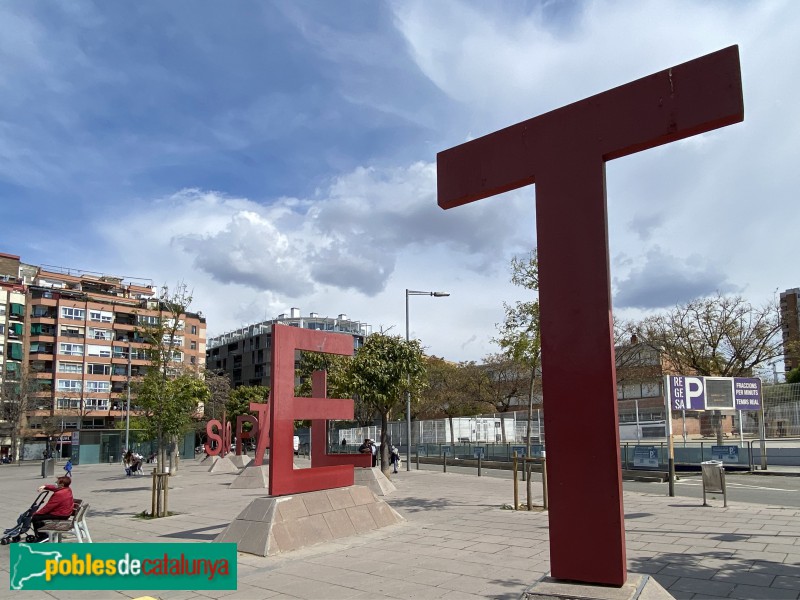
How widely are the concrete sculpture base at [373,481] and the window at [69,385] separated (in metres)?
61.2

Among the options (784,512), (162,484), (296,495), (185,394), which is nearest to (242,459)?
(185,394)

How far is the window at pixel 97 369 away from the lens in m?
70.4

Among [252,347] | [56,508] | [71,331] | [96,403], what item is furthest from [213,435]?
[252,347]

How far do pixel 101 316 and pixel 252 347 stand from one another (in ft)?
102

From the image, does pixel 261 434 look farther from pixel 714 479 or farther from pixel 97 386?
pixel 97 386

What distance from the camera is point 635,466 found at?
936 inches

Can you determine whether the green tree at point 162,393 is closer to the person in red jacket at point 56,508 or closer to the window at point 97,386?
the person in red jacket at point 56,508

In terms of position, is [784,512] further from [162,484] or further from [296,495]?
[162,484]

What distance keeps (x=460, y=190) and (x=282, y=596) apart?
520 centimetres

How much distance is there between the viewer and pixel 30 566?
26.3ft

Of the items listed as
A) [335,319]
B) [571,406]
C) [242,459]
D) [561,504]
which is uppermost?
[335,319]

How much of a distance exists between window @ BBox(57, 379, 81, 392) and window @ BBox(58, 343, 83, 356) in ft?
9.98

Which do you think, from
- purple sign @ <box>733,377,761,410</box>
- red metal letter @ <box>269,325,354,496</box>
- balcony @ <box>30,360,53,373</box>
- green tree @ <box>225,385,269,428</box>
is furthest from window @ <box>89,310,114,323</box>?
red metal letter @ <box>269,325,354,496</box>

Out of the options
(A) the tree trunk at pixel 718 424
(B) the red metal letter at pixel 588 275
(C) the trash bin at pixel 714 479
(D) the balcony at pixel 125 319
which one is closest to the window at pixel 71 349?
(D) the balcony at pixel 125 319
